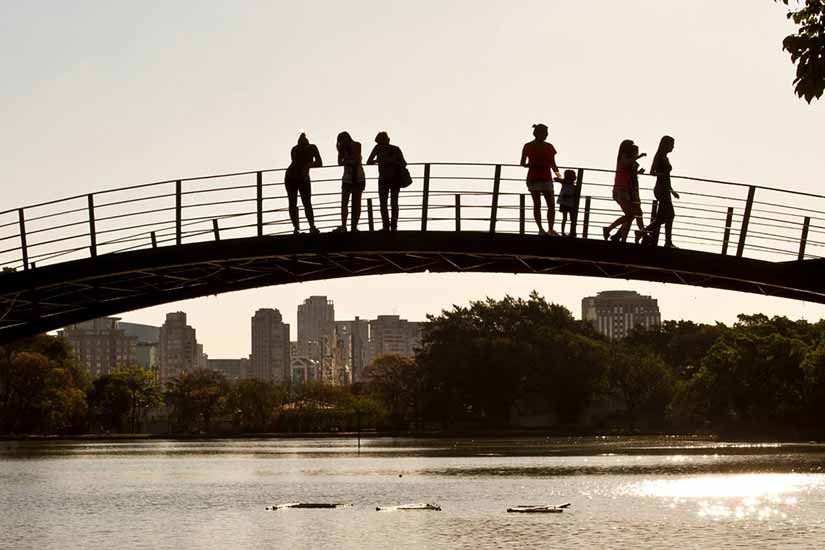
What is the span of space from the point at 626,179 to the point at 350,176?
15.7 ft

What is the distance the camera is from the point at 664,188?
2759 centimetres

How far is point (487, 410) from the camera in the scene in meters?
142

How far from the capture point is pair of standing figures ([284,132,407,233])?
2838 cm

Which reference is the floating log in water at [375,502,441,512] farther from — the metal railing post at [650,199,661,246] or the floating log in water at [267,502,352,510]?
the metal railing post at [650,199,661,246]

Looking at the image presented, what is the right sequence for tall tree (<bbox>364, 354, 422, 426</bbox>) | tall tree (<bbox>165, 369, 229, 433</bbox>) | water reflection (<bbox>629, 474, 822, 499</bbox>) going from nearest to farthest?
water reflection (<bbox>629, 474, 822, 499</bbox>)
tall tree (<bbox>364, 354, 422, 426</bbox>)
tall tree (<bbox>165, 369, 229, 433</bbox>)

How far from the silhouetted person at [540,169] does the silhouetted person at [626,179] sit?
1.08 metres

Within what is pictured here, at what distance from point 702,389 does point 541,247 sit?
3492 inches

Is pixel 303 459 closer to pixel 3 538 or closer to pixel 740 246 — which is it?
pixel 3 538

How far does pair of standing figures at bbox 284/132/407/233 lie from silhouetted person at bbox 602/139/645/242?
3.68 metres

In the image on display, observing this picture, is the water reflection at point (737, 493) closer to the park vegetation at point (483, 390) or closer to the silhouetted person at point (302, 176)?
the silhouetted person at point (302, 176)

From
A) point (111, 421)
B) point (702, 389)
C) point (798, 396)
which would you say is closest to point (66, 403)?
point (111, 421)

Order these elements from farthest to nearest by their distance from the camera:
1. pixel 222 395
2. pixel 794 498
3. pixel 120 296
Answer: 1. pixel 222 395
2. pixel 794 498
3. pixel 120 296

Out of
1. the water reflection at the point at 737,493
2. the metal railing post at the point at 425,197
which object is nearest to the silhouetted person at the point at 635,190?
the metal railing post at the point at 425,197

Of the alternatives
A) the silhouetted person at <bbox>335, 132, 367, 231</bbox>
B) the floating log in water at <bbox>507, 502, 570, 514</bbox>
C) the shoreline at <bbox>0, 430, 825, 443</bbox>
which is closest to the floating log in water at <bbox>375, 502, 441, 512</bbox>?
the floating log in water at <bbox>507, 502, 570, 514</bbox>
